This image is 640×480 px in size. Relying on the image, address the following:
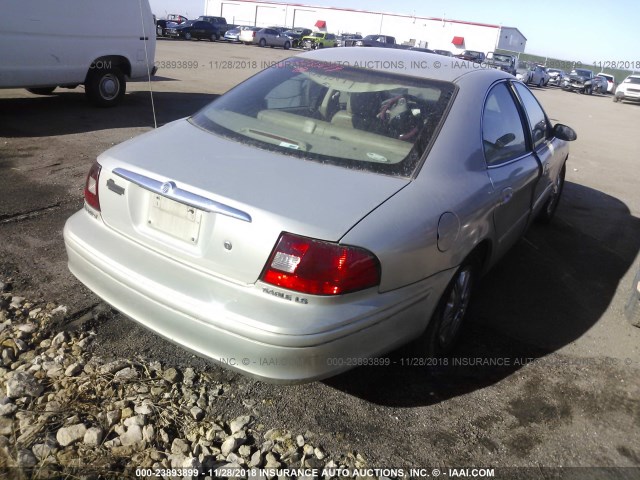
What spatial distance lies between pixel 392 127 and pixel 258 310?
4.32 ft

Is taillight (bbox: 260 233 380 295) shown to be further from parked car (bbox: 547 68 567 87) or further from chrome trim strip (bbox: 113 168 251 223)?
parked car (bbox: 547 68 567 87)

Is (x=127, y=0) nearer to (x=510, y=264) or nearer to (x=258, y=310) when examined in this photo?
(x=510, y=264)

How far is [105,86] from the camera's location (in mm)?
9633

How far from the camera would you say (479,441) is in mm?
2711

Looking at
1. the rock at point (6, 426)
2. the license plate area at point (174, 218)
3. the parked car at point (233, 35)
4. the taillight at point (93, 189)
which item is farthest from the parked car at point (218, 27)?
the rock at point (6, 426)

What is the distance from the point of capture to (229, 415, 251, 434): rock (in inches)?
102

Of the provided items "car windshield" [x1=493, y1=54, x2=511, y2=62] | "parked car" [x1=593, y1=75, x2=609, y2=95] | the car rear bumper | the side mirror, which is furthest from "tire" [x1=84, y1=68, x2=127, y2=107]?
"parked car" [x1=593, y1=75, x2=609, y2=95]

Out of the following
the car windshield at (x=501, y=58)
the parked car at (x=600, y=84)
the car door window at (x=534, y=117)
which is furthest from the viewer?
the parked car at (x=600, y=84)

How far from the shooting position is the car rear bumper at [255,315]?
7.42ft

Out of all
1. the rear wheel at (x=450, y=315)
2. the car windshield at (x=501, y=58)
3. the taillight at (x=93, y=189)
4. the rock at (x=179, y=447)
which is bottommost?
the car windshield at (x=501, y=58)

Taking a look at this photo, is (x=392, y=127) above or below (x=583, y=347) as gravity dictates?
above

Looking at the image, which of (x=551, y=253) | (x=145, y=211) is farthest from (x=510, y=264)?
(x=145, y=211)

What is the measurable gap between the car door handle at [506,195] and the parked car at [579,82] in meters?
38.0

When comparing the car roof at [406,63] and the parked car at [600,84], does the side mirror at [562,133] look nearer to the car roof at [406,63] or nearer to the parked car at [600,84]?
the car roof at [406,63]
